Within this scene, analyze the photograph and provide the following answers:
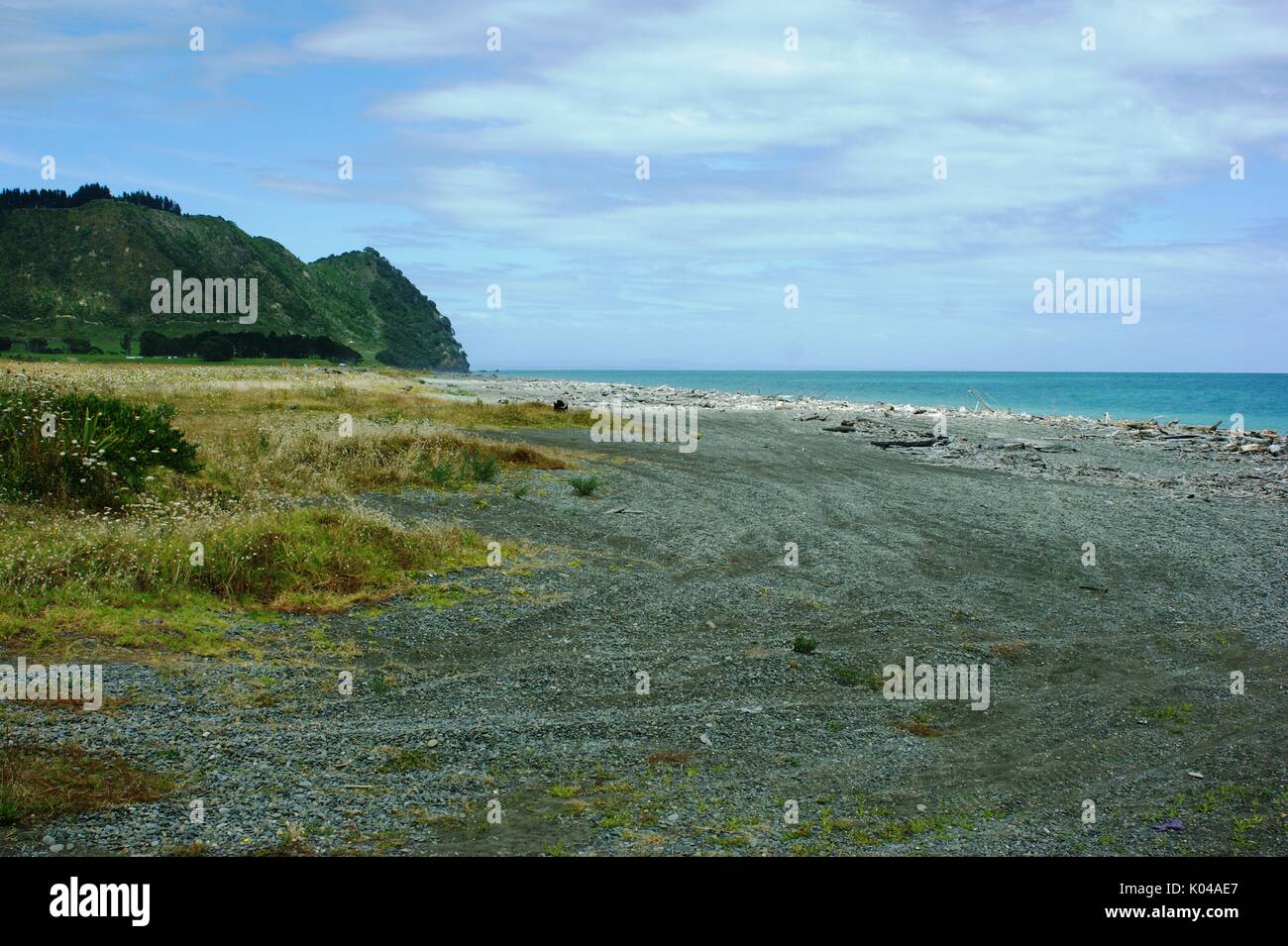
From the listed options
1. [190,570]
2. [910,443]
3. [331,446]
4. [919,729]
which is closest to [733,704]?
[919,729]

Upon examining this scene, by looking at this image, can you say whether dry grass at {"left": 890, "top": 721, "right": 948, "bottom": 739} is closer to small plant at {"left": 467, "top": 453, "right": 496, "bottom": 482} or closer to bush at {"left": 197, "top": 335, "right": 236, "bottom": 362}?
small plant at {"left": 467, "top": 453, "right": 496, "bottom": 482}

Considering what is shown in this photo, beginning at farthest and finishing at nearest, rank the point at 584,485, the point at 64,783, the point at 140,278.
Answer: the point at 140,278, the point at 584,485, the point at 64,783

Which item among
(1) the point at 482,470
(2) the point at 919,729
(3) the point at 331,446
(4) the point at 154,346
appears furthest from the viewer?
(4) the point at 154,346

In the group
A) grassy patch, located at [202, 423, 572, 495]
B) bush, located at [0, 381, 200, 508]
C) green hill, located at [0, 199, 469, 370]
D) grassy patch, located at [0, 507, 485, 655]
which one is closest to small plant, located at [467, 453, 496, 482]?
grassy patch, located at [202, 423, 572, 495]

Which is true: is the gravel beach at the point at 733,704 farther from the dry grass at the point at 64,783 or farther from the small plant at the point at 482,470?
the small plant at the point at 482,470

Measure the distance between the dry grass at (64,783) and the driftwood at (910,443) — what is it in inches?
1222

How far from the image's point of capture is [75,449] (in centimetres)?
1593

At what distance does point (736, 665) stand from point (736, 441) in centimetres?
2503

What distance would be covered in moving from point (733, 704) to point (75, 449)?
12.8m

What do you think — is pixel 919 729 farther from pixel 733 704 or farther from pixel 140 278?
pixel 140 278

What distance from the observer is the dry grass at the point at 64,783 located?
263 inches

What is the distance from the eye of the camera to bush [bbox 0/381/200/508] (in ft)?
51.1

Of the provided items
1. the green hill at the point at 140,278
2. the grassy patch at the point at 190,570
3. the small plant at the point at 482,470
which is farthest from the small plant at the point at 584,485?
the green hill at the point at 140,278
